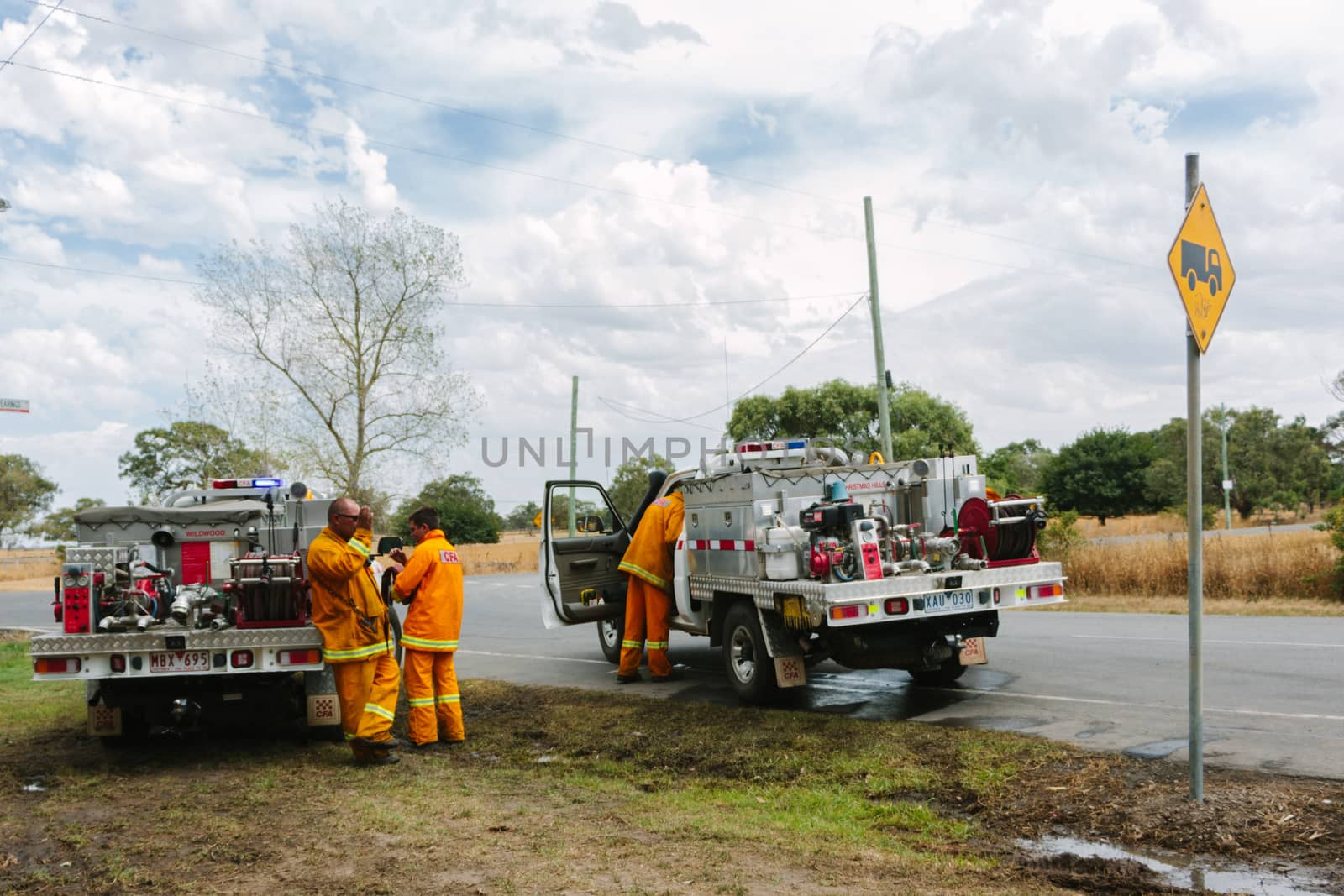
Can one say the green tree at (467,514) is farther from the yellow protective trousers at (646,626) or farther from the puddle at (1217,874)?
the puddle at (1217,874)

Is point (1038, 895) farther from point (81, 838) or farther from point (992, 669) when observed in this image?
point (992, 669)

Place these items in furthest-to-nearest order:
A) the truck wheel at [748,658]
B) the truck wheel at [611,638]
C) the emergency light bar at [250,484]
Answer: the truck wheel at [611,638], the emergency light bar at [250,484], the truck wheel at [748,658]

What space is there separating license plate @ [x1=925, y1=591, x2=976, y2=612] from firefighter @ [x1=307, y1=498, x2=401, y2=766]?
155 inches

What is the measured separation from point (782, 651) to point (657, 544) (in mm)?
2281

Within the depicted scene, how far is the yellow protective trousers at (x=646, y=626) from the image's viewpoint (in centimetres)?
1084

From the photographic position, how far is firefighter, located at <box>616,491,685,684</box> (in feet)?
A: 35.0

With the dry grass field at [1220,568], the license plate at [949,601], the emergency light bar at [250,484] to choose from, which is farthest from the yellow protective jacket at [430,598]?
the dry grass field at [1220,568]

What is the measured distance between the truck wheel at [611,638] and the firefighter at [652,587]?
1.33 metres

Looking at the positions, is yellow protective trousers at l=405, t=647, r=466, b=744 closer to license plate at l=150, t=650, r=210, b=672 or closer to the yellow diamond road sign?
license plate at l=150, t=650, r=210, b=672

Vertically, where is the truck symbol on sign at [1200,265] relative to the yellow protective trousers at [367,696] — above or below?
above

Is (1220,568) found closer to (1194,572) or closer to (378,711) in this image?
(1194,572)

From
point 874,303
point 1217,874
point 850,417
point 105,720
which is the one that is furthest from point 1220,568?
point 850,417

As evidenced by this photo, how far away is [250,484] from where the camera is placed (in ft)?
31.8

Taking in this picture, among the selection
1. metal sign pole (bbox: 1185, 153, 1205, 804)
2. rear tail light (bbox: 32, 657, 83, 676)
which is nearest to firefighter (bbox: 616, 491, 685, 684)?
rear tail light (bbox: 32, 657, 83, 676)
